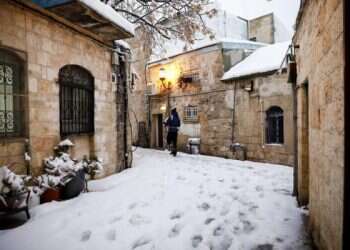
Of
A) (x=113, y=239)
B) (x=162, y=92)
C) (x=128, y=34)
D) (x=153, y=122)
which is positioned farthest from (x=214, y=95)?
(x=113, y=239)

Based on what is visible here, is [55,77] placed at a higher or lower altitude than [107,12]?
lower

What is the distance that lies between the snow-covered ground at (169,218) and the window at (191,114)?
203 inches

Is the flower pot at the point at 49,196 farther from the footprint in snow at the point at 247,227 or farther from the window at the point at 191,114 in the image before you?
the window at the point at 191,114

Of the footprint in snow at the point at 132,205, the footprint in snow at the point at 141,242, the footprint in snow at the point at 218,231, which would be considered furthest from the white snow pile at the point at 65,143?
the footprint in snow at the point at 218,231

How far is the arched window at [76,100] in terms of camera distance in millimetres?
4539

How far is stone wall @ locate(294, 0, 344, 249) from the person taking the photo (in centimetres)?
155

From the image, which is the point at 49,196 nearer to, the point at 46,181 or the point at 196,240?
the point at 46,181

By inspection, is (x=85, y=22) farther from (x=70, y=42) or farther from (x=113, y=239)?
(x=113, y=239)

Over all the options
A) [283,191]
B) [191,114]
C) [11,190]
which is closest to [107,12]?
[11,190]

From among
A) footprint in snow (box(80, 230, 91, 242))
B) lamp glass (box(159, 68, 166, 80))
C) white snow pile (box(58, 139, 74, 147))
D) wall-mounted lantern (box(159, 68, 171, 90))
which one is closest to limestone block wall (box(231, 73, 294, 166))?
wall-mounted lantern (box(159, 68, 171, 90))

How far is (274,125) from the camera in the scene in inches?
306

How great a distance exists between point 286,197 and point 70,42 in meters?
4.86

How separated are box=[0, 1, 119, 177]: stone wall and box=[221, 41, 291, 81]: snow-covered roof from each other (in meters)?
4.93

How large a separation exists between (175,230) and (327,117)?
2095mm
